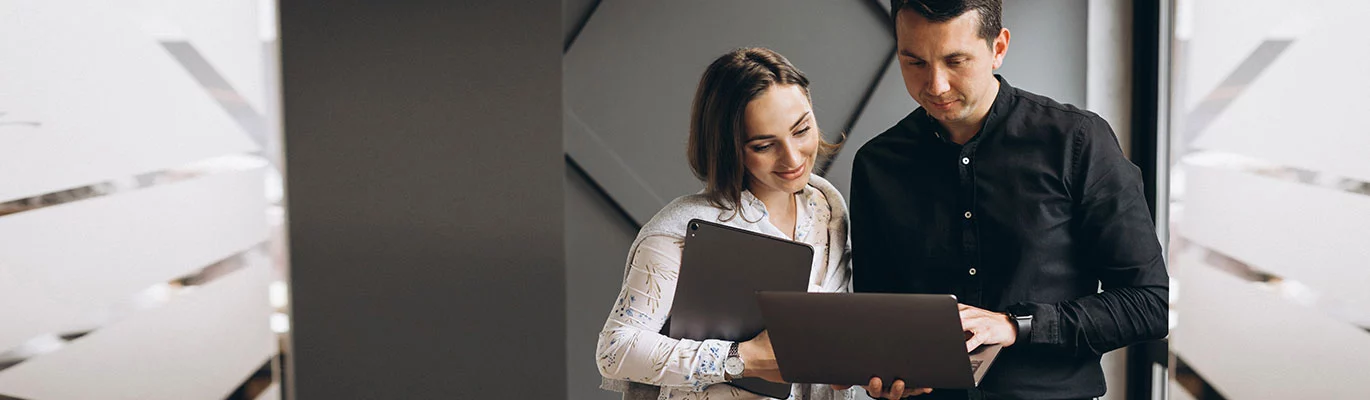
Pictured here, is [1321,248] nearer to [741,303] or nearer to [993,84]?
[993,84]

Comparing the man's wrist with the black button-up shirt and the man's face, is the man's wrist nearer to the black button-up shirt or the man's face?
the black button-up shirt

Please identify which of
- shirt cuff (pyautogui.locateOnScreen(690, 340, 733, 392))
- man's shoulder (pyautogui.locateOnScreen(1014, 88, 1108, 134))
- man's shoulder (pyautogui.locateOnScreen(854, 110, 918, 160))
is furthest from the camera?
man's shoulder (pyautogui.locateOnScreen(854, 110, 918, 160))

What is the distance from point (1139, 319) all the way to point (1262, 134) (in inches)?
32.8

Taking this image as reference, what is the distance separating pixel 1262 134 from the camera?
6.45 ft

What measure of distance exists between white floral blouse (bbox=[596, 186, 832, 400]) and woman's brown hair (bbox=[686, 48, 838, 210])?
5cm

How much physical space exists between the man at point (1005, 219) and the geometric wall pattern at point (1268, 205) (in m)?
0.52

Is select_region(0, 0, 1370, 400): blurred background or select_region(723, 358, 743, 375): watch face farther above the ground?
select_region(0, 0, 1370, 400): blurred background

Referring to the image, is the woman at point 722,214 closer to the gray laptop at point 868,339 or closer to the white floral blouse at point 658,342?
the white floral blouse at point 658,342

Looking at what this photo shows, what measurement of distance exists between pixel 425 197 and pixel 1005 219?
1.11 m

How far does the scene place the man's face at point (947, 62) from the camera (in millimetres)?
1429

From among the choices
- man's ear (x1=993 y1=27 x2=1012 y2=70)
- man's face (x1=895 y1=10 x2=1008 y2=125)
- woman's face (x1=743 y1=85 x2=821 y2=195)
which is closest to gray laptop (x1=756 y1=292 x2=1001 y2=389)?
woman's face (x1=743 y1=85 x2=821 y2=195)

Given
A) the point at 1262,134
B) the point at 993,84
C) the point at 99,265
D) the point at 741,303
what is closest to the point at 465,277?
the point at 741,303

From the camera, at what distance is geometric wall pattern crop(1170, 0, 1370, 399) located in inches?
65.3

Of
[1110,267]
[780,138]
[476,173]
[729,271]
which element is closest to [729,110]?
[780,138]
